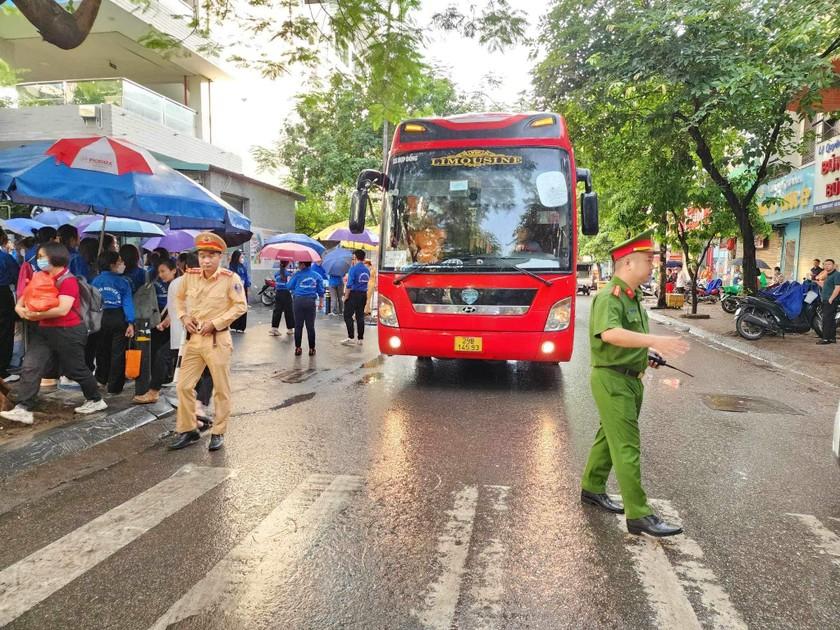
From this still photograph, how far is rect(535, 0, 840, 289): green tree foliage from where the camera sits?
432 inches

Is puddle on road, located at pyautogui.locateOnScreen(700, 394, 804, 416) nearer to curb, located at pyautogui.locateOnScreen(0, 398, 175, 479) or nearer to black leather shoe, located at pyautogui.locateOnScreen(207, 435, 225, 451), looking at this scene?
black leather shoe, located at pyautogui.locateOnScreen(207, 435, 225, 451)

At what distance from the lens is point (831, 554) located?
11.3ft

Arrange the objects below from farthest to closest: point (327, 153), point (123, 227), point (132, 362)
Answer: point (327, 153) < point (123, 227) < point (132, 362)

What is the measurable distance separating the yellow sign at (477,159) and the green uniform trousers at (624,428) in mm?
4596

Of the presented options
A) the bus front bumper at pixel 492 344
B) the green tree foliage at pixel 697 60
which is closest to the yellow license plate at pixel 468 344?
the bus front bumper at pixel 492 344

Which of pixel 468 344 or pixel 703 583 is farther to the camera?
pixel 468 344

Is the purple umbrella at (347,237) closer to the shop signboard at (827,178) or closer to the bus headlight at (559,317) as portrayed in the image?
the bus headlight at (559,317)

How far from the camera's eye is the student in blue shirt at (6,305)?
7.25 m

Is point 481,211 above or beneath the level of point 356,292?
above

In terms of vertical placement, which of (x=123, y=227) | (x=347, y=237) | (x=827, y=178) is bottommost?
(x=123, y=227)

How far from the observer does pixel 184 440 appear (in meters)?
5.48

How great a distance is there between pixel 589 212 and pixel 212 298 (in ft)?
15.3

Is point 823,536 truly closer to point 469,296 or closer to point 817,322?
point 469,296

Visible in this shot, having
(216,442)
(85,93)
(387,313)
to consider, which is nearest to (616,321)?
(216,442)
